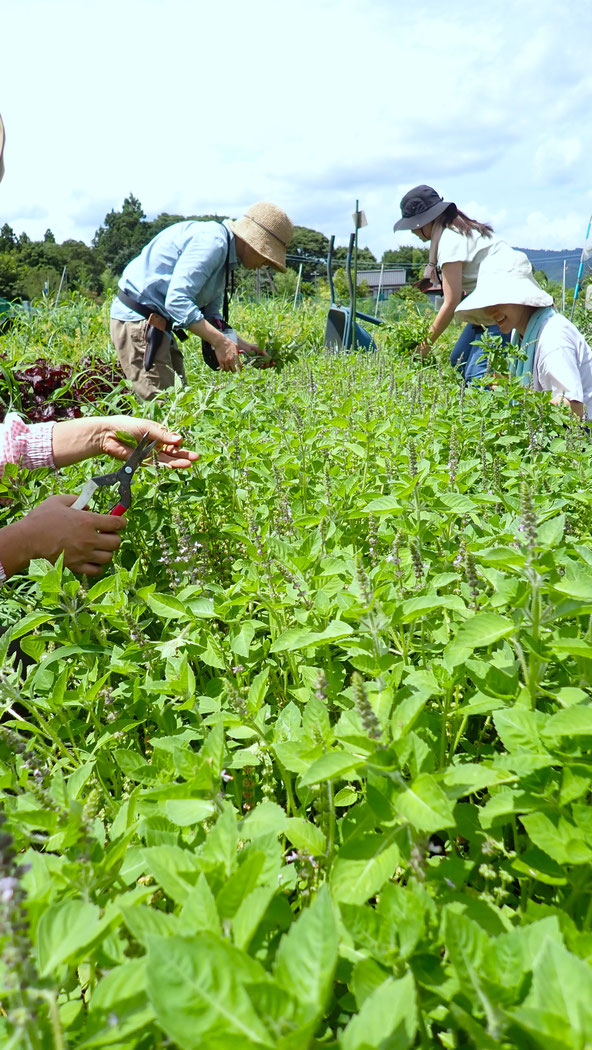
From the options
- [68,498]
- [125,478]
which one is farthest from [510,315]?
[68,498]

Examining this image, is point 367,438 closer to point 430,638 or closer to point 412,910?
point 430,638

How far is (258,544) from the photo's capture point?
1770 mm

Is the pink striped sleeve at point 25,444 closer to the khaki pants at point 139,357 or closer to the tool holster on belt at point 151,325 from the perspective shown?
the tool holster on belt at point 151,325

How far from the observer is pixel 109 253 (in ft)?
254

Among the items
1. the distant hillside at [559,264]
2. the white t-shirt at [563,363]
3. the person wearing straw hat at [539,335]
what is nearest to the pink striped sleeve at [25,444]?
the person wearing straw hat at [539,335]

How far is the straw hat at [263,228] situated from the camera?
535 centimetres

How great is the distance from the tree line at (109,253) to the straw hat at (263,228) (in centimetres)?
2479

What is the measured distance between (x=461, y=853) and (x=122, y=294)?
4.88 meters

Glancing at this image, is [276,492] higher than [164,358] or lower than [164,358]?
lower

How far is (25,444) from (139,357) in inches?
123

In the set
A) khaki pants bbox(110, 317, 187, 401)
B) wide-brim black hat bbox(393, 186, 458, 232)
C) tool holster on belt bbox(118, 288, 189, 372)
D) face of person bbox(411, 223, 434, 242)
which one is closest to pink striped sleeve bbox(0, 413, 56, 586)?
tool holster on belt bbox(118, 288, 189, 372)

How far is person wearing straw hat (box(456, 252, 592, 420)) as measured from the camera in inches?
145

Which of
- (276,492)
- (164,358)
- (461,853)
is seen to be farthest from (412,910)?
(164,358)

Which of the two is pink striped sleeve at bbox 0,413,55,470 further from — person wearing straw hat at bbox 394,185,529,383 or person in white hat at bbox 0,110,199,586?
person wearing straw hat at bbox 394,185,529,383
